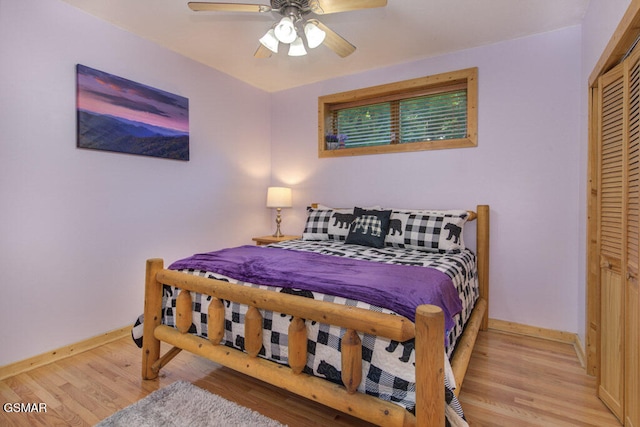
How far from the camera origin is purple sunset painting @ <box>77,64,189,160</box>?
2250 mm

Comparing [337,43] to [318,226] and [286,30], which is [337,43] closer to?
[286,30]

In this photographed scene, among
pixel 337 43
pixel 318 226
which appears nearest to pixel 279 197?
pixel 318 226

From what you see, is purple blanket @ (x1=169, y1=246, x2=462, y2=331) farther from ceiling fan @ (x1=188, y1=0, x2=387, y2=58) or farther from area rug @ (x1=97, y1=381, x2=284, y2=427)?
ceiling fan @ (x1=188, y1=0, x2=387, y2=58)

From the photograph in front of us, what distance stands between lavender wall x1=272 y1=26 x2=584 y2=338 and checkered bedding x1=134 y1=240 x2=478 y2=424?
68cm

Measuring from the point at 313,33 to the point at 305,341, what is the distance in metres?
1.73

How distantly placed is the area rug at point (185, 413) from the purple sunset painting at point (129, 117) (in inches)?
69.2

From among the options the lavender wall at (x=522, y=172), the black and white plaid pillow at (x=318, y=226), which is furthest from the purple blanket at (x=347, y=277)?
the lavender wall at (x=522, y=172)

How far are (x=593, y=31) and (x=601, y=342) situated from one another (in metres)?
1.91

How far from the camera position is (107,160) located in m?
2.38

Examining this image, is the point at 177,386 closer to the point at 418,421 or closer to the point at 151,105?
the point at 418,421

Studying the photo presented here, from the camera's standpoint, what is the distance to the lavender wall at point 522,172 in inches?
95.9

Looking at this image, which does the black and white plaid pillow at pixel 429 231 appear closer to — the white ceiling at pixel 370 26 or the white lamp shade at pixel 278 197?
the white lamp shade at pixel 278 197

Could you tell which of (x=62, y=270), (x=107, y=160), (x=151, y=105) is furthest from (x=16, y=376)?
(x=151, y=105)
